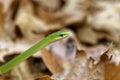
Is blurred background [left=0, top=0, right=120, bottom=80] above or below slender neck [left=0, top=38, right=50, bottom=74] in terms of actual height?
above

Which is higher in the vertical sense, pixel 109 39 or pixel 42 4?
pixel 42 4

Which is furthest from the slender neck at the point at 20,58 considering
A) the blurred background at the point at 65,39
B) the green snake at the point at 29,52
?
the blurred background at the point at 65,39

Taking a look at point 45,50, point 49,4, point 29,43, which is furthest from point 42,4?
point 45,50

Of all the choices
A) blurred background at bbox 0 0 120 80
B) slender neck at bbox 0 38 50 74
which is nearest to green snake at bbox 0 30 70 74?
slender neck at bbox 0 38 50 74

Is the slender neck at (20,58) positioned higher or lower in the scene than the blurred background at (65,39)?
lower

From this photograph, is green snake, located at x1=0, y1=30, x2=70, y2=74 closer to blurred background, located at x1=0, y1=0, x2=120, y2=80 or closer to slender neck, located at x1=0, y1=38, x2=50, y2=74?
slender neck, located at x1=0, y1=38, x2=50, y2=74

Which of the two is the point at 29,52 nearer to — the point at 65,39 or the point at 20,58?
the point at 20,58

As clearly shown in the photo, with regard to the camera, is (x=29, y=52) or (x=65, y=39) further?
(x=65, y=39)

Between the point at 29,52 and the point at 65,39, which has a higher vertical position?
the point at 65,39

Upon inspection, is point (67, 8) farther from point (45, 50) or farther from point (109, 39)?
point (45, 50)

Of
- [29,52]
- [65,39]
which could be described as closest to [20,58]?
[29,52]

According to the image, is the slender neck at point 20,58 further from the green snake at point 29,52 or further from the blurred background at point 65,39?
the blurred background at point 65,39
